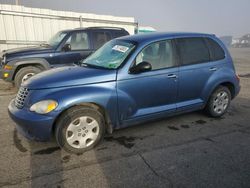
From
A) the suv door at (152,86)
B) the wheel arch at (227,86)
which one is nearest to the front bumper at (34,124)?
the suv door at (152,86)

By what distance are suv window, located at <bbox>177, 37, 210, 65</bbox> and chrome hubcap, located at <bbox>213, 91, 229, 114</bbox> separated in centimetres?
87

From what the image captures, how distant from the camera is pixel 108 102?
318cm

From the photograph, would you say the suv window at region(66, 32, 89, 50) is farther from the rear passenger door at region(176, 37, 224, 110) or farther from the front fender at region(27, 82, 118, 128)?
the front fender at region(27, 82, 118, 128)

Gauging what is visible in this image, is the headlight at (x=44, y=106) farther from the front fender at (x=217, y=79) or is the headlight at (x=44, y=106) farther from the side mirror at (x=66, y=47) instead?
the side mirror at (x=66, y=47)

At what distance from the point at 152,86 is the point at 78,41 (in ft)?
13.5

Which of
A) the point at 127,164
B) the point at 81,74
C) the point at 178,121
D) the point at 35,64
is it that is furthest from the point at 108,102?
the point at 35,64

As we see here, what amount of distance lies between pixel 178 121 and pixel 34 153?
108 inches

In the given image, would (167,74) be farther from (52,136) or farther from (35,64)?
(35,64)

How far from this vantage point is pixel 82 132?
3.14 metres

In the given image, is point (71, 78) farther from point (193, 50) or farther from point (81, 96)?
point (193, 50)

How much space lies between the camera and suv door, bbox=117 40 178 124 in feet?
11.0

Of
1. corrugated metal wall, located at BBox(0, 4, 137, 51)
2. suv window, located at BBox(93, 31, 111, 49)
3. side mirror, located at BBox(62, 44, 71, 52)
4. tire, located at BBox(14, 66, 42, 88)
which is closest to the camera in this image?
tire, located at BBox(14, 66, 42, 88)

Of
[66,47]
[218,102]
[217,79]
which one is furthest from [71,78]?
[66,47]

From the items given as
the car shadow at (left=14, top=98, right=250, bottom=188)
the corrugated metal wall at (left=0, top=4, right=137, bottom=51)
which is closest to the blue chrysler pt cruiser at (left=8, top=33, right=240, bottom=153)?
the car shadow at (left=14, top=98, right=250, bottom=188)
